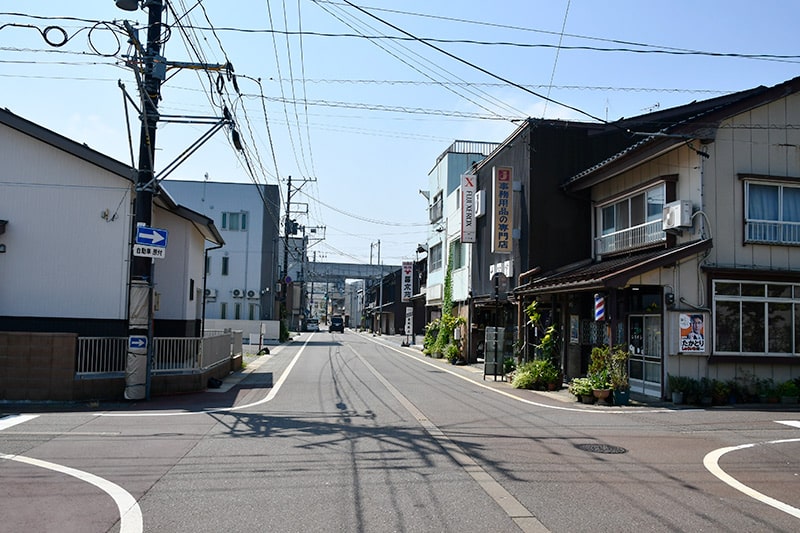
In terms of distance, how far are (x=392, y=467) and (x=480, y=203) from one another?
21.2 metres

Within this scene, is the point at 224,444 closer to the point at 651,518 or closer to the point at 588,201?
the point at 651,518

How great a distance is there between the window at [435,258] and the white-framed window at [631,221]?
61.2ft

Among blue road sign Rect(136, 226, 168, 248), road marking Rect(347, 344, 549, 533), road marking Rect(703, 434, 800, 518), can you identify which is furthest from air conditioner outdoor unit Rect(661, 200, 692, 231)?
blue road sign Rect(136, 226, 168, 248)

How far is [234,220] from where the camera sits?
4928 centimetres

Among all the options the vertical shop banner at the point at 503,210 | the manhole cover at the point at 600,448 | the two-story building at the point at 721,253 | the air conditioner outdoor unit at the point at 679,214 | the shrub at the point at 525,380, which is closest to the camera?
the manhole cover at the point at 600,448

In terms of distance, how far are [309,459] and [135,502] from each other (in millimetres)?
2499

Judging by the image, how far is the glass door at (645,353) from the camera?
1686 centimetres

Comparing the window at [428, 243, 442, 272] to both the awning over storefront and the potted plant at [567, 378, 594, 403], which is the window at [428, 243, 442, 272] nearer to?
the awning over storefront

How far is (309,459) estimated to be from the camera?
868 centimetres

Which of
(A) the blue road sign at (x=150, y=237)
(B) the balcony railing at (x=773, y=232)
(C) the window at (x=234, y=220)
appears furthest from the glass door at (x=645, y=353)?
(C) the window at (x=234, y=220)

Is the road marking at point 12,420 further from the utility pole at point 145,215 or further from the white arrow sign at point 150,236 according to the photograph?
the white arrow sign at point 150,236

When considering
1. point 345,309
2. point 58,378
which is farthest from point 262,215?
point 345,309

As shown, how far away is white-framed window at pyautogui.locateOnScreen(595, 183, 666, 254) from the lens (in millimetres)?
17781

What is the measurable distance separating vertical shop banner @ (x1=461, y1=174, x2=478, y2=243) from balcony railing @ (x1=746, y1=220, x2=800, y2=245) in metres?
13.7
